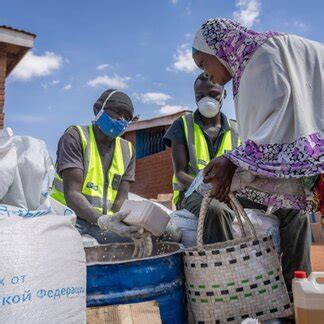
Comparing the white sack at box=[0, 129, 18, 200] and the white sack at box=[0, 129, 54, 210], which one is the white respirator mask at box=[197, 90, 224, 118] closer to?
the white sack at box=[0, 129, 54, 210]

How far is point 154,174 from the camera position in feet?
40.5

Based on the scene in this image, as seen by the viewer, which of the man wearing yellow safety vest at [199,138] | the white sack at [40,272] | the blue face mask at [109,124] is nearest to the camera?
the white sack at [40,272]

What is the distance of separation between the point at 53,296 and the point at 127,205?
0.83 metres

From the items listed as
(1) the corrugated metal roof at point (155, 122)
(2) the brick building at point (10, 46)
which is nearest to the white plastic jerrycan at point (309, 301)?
(2) the brick building at point (10, 46)

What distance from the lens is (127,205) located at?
2.27 m

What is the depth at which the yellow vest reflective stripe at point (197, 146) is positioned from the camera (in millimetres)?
3152

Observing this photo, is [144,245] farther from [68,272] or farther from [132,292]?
[68,272]

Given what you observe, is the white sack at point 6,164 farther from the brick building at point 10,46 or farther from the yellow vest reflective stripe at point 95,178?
the brick building at point 10,46

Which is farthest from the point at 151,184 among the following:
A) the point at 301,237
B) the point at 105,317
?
the point at 105,317

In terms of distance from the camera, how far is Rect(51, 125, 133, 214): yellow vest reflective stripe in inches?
125

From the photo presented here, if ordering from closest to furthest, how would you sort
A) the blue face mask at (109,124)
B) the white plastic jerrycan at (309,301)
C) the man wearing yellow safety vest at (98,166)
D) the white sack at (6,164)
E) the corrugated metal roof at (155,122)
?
the white plastic jerrycan at (309,301) → the white sack at (6,164) → the man wearing yellow safety vest at (98,166) → the blue face mask at (109,124) → the corrugated metal roof at (155,122)

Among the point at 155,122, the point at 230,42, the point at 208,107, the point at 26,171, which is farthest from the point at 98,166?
the point at 155,122

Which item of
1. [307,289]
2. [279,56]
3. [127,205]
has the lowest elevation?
[307,289]

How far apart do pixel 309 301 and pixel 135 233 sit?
3.12ft
